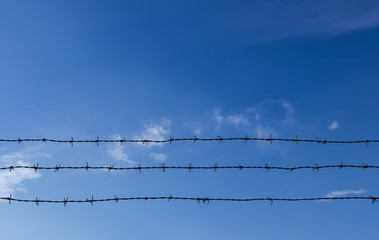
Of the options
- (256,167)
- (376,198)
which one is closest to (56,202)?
(256,167)

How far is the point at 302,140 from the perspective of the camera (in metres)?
7.50

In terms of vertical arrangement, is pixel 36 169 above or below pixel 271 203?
above

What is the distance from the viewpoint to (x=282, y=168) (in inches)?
294

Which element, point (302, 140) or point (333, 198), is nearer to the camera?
point (333, 198)

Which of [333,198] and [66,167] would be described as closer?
[333,198]

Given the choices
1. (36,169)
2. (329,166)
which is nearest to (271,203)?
(329,166)

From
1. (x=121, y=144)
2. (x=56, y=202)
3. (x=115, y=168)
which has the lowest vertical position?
(x=56, y=202)

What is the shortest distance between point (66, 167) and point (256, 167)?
3.30 meters

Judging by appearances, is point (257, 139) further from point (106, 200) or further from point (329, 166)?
point (106, 200)

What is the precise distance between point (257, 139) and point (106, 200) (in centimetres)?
277

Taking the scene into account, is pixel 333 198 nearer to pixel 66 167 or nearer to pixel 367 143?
pixel 367 143

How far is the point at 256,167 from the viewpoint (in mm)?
7473

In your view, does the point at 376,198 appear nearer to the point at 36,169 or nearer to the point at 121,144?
the point at 121,144

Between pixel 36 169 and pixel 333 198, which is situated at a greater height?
pixel 36 169
